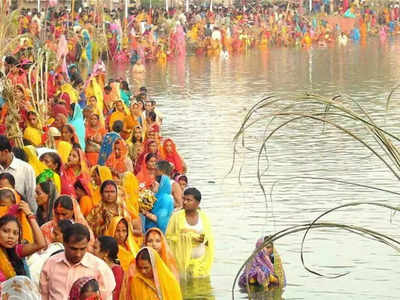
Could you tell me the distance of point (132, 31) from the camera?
3809 cm

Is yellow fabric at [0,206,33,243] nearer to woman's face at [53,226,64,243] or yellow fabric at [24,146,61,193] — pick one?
woman's face at [53,226,64,243]

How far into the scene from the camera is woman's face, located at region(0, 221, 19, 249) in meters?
6.89

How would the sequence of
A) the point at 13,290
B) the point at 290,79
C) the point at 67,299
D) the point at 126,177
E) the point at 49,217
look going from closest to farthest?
1. the point at 13,290
2. the point at 67,299
3. the point at 49,217
4. the point at 126,177
5. the point at 290,79

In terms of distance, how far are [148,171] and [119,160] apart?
70cm

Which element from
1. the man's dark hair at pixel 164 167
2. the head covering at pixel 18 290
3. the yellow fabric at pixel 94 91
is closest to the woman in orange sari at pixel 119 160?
the man's dark hair at pixel 164 167

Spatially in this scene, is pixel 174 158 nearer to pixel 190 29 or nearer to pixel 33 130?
pixel 33 130

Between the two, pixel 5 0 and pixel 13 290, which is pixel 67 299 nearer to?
pixel 13 290

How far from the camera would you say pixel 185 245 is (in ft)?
33.1

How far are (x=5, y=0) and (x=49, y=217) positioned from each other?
219 inches

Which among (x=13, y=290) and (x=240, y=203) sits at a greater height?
(x=13, y=290)

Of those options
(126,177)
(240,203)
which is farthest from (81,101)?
(126,177)

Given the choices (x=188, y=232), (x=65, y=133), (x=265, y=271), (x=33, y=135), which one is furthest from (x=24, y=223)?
(x=33, y=135)

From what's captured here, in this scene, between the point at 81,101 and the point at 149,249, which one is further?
the point at 81,101

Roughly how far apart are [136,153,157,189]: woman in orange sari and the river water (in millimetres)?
797
